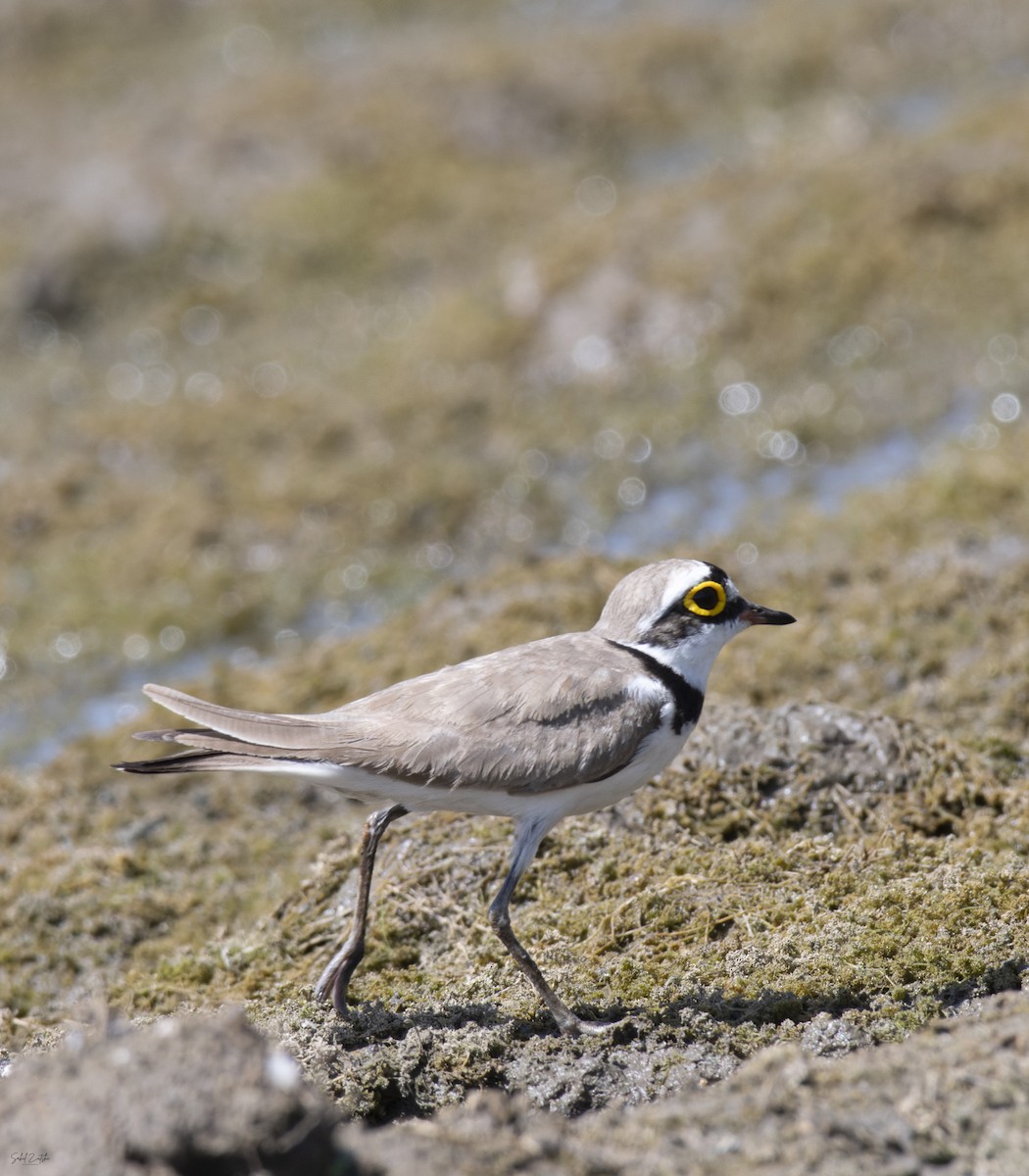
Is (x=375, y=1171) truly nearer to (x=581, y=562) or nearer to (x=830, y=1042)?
(x=830, y=1042)

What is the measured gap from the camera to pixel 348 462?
40.6 ft

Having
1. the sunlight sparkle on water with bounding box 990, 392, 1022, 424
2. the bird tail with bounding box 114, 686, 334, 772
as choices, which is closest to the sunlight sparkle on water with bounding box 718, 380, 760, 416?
the sunlight sparkle on water with bounding box 990, 392, 1022, 424

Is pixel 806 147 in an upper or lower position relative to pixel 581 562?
upper

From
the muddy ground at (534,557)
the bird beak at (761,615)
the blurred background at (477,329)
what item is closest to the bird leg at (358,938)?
the muddy ground at (534,557)

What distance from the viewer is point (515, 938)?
5746mm

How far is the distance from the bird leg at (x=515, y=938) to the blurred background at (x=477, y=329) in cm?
392

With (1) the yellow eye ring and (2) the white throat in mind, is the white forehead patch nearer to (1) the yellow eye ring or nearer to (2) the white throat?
(1) the yellow eye ring

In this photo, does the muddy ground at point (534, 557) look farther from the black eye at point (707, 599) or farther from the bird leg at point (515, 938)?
the black eye at point (707, 599)

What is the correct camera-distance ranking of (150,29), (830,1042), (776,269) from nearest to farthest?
(830,1042) → (776,269) → (150,29)

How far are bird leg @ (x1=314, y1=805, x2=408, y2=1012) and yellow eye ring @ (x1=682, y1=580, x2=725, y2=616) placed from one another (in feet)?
5.18

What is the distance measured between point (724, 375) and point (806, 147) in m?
4.96

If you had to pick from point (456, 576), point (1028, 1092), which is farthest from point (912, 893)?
point (456, 576)

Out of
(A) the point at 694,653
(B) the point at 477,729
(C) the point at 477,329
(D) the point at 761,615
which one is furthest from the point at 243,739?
(C) the point at 477,329

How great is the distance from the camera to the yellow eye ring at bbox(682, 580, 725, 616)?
20.2 feet
